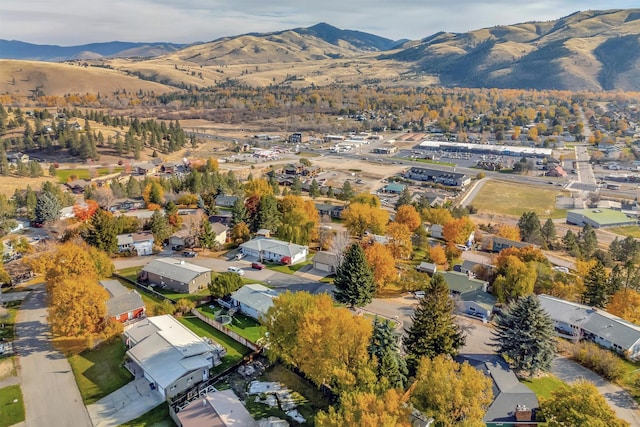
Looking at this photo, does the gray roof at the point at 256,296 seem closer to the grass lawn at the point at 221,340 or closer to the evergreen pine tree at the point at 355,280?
the grass lawn at the point at 221,340

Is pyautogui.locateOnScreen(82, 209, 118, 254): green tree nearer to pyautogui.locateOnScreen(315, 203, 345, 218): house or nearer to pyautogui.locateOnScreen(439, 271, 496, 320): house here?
pyautogui.locateOnScreen(315, 203, 345, 218): house

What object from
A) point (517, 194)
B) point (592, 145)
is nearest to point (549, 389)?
point (517, 194)

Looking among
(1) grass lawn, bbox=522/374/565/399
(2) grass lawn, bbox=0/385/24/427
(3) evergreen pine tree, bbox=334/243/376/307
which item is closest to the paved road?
(2) grass lawn, bbox=0/385/24/427

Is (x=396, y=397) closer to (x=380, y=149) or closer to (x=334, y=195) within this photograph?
(x=334, y=195)

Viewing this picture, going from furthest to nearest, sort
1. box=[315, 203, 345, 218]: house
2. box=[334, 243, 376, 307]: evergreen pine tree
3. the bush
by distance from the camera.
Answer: box=[315, 203, 345, 218]: house, box=[334, 243, 376, 307]: evergreen pine tree, the bush

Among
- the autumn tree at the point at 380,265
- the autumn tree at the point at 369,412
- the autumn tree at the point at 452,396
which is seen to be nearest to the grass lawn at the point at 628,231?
the autumn tree at the point at 380,265
